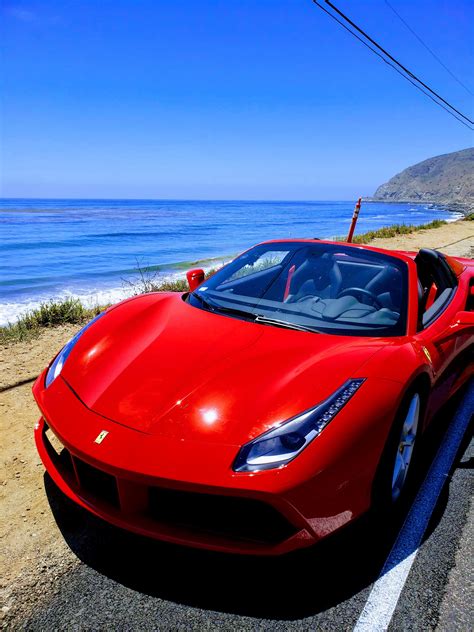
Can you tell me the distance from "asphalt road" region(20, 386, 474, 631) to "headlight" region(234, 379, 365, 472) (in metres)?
0.40

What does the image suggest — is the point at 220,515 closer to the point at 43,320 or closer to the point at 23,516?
the point at 23,516

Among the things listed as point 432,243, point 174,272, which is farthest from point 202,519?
point 432,243

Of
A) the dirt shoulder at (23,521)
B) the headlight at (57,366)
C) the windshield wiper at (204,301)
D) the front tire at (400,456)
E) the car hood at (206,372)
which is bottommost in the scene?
the dirt shoulder at (23,521)

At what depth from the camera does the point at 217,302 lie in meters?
2.89

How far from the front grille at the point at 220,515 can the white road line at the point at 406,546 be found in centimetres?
45

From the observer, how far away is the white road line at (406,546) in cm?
165

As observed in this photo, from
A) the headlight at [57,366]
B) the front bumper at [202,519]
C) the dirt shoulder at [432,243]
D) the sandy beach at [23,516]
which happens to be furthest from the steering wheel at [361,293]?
the dirt shoulder at [432,243]

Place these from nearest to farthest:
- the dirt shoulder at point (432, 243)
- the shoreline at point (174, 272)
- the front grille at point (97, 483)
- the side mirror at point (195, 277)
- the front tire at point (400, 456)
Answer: the front grille at point (97, 483) < the front tire at point (400, 456) < the side mirror at point (195, 277) < the shoreline at point (174, 272) < the dirt shoulder at point (432, 243)

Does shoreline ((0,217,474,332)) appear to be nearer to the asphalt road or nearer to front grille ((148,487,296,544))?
the asphalt road

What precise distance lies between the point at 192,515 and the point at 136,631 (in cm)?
43

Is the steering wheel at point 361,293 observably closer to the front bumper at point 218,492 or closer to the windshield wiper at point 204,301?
the windshield wiper at point 204,301

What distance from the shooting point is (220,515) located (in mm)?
1662

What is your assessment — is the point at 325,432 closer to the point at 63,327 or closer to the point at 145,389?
the point at 145,389

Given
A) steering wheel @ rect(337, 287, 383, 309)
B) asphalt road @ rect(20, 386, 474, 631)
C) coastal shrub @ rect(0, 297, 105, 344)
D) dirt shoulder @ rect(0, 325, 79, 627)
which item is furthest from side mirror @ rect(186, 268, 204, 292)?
coastal shrub @ rect(0, 297, 105, 344)
